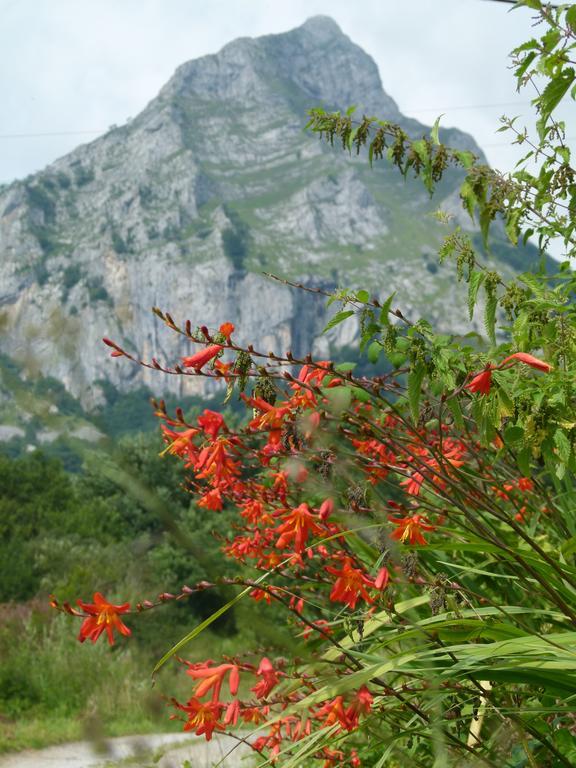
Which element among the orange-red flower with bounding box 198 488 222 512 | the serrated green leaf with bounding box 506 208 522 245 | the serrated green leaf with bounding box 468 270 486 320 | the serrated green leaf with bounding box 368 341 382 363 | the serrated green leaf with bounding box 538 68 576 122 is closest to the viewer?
the serrated green leaf with bounding box 538 68 576 122

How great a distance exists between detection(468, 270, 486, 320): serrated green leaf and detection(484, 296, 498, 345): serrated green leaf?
65mm

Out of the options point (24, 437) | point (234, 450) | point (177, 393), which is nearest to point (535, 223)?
point (234, 450)

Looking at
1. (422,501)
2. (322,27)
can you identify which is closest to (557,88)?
(422,501)

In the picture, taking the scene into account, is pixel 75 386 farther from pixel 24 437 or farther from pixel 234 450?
pixel 234 450

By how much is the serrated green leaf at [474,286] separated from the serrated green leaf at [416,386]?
0.29 metres

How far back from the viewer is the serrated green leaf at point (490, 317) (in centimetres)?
194

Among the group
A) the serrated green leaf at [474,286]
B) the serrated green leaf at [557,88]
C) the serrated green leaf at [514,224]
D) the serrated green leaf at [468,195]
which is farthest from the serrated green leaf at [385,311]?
the serrated green leaf at [514,224]

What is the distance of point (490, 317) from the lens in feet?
6.53

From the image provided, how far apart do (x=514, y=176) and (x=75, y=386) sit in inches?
80.2

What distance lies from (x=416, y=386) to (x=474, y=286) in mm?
443

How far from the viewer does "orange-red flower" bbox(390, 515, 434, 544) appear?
5.67 feet

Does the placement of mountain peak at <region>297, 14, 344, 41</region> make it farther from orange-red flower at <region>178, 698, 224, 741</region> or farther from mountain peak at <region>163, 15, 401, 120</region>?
orange-red flower at <region>178, 698, 224, 741</region>

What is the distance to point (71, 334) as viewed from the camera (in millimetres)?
583

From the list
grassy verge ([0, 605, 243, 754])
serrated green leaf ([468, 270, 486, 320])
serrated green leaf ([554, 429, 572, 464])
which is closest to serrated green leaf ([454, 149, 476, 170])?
serrated green leaf ([468, 270, 486, 320])
